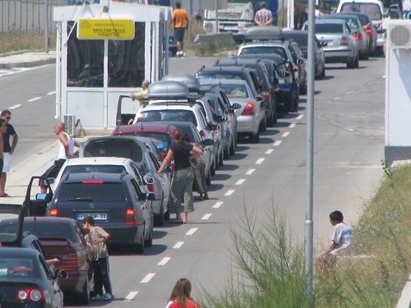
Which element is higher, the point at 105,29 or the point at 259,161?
the point at 105,29

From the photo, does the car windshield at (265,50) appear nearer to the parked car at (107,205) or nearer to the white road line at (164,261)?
the parked car at (107,205)

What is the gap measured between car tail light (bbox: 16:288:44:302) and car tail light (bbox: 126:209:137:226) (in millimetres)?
6757

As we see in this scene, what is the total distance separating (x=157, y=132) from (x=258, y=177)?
385 cm

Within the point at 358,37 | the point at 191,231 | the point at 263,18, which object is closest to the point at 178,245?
the point at 191,231

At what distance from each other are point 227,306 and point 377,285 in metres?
2.03

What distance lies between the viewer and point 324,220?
23016mm

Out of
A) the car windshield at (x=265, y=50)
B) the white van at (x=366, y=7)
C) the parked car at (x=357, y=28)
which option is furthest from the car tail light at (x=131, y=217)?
the white van at (x=366, y=7)

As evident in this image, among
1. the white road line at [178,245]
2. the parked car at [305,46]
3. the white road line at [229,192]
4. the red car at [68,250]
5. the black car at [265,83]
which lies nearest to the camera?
the red car at [68,250]

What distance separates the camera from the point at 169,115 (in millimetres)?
27406

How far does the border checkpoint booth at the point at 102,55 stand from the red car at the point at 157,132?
762cm

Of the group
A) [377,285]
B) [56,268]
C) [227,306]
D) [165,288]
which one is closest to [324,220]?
[165,288]

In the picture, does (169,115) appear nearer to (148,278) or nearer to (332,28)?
(148,278)

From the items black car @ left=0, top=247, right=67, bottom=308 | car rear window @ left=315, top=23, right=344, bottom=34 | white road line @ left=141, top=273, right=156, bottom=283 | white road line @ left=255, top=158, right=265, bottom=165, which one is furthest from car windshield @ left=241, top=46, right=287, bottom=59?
black car @ left=0, top=247, right=67, bottom=308

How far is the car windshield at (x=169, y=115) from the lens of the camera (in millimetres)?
27297
